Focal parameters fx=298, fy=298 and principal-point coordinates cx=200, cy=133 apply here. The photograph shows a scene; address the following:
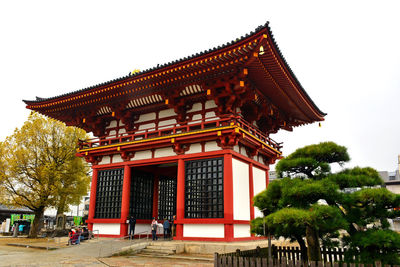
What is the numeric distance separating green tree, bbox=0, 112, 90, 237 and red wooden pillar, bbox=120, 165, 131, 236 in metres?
10.1

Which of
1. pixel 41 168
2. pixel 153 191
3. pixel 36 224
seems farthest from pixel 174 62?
pixel 36 224

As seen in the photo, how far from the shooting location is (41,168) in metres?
26.2

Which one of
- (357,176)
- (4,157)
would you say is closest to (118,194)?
(4,157)

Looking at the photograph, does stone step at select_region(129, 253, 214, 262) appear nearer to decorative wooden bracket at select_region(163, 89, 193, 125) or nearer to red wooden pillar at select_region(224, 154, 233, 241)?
red wooden pillar at select_region(224, 154, 233, 241)

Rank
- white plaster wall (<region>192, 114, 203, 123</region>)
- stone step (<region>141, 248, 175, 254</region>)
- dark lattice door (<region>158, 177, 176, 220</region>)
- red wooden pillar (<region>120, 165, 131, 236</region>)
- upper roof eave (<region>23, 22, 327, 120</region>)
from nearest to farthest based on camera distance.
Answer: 1. upper roof eave (<region>23, 22, 327, 120</region>)
2. stone step (<region>141, 248, 175, 254</region>)
3. white plaster wall (<region>192, 114, 203, 123</region>)
4. red wooden pillar (<region>120, 165, 131, 236</region>)
5. dark lattice door (<region>158, 177, 176, 220</region>)

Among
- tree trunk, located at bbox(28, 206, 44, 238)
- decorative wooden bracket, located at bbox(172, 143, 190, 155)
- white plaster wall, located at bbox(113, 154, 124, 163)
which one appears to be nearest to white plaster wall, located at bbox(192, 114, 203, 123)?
decorative wooden bracket, located at bbox(172, 143, 190, 155)

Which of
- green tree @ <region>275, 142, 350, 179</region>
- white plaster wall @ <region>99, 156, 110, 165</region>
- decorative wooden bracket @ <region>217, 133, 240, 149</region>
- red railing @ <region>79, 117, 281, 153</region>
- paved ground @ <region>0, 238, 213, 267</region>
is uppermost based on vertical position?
red railing @ <region>79, 117, 281, 153</region>

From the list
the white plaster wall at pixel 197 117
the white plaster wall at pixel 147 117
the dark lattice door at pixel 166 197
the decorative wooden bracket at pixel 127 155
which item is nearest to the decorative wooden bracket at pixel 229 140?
the white plaster wall at pixel 197 117

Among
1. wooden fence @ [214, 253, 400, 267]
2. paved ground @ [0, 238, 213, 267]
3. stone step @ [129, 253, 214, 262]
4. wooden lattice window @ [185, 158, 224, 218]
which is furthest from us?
wooden lattice window @ [185, 158, 224, 218]

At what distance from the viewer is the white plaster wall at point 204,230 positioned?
15.7m

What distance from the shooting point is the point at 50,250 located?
55.4 ft

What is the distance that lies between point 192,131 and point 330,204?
958 cm

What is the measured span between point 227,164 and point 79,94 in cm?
1115

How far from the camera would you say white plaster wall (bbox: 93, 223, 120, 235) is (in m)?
19.3
